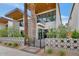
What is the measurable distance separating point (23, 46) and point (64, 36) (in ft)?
2.22

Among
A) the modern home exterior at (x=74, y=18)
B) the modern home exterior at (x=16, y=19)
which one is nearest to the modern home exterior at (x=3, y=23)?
the modern home exterior at (x=16, y=19)

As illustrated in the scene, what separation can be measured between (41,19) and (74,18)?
20.6 inches

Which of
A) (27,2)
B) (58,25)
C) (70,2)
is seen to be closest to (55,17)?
(58,25)

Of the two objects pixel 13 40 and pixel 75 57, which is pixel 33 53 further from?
pixel 75 57

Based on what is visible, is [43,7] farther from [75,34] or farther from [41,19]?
[75,34]

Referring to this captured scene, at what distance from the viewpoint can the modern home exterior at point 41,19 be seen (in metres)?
2.81

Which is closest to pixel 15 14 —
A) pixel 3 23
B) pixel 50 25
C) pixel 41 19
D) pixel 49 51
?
pixel 3 23

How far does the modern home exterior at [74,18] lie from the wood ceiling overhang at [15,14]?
31.5 inches

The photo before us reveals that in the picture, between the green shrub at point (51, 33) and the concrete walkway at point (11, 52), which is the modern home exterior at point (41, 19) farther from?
the concrete walkway at point (11, 52)

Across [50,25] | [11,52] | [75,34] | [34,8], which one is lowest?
[11,52]

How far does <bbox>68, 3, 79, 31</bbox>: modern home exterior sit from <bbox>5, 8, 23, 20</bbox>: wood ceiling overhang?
0.80m

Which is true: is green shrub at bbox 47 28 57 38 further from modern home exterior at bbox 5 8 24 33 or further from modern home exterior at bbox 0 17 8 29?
modern home exterior at bbox 0 17 8 29

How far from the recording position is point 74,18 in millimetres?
2773

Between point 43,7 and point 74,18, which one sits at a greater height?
point 43,7
